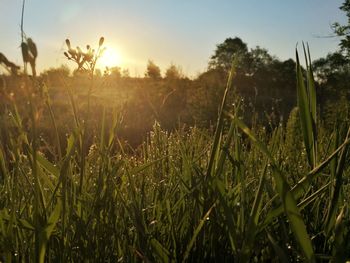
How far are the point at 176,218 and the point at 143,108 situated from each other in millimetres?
13058

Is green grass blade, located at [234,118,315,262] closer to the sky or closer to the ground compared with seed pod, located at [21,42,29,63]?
closer to the ground

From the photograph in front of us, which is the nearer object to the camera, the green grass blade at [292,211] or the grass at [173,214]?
the green grass blade at [292,211]

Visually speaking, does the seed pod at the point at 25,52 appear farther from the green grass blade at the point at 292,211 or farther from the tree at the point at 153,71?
the tree at the point at 153,71

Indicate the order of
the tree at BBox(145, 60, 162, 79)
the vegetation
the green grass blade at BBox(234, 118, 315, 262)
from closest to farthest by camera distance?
the green grass blade at BBox(234, 118, 315, 262) < the vegetation < the tree at BBox(145, 60, 162, 79)

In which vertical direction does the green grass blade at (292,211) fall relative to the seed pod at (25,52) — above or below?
below

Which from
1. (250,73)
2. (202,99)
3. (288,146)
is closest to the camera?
(288,146)

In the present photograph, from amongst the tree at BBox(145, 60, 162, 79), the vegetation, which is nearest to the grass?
the vegetation

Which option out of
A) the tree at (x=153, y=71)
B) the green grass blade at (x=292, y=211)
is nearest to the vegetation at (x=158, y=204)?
the green grass blade at (x=292, y=211)

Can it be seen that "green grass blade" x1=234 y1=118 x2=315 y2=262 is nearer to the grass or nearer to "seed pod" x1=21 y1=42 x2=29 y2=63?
the grass

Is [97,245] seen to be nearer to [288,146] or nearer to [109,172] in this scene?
[109,172]

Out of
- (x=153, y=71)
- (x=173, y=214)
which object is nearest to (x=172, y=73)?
(x=153, y=71)

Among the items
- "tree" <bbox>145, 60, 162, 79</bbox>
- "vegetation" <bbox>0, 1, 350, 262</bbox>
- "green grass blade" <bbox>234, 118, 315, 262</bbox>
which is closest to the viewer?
"green grass blade" <bbox>234, 118, 315, 262</bbox>

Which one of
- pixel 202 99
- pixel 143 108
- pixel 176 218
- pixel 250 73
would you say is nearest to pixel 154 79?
pixel 143 108

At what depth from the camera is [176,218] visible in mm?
1099
